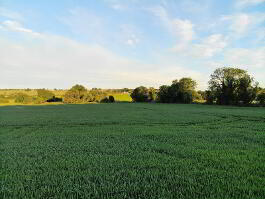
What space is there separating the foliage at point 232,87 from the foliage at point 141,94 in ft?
93.5

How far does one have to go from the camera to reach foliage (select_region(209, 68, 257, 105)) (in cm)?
4895

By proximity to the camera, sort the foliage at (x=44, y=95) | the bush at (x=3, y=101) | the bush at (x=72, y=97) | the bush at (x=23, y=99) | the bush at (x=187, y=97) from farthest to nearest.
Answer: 1. the foliage at (x=44, y=95)
2. the bush at (x=72, y=97)
3. the bush at (x=23, y=99)
4. the bush at (x=3, y=101)
5. the bush at (x=187, y=97)

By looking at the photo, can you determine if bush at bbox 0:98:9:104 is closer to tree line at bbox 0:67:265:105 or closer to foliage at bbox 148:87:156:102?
tree line at bbox 0:67:265:105

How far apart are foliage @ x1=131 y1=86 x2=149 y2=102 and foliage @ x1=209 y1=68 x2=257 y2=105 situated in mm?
28503

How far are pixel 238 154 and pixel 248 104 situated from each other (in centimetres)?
5114

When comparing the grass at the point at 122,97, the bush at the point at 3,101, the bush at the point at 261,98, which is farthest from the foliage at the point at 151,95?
the bush at the point at 3,101

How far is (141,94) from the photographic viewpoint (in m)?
77.9

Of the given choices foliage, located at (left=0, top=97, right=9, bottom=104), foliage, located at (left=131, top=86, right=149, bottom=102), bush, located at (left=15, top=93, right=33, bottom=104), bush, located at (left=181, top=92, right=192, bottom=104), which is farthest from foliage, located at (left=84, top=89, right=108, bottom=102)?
bush, located at (left=181, top=92, right=192, bottom=104)

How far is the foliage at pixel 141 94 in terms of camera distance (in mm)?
77688

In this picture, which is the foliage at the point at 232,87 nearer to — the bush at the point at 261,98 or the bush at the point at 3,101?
the bush at the point at 261,98

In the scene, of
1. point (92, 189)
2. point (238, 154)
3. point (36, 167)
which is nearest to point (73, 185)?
point (92, 189)

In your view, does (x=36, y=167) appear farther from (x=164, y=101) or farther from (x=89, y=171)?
(x=164, y=101)

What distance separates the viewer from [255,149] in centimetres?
661

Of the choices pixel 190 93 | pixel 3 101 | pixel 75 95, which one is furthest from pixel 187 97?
pixel 3 101
